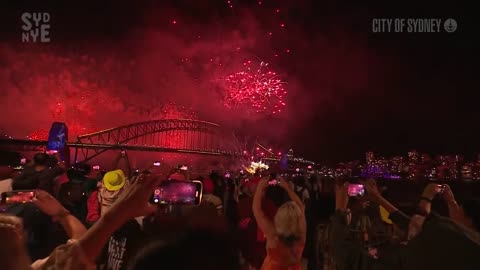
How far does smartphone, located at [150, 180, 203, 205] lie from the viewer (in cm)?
361

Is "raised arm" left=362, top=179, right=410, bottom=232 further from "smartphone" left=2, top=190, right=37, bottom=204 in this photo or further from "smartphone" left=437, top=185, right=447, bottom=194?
"smartphone" left=2, top=190, right=37, bottom=204

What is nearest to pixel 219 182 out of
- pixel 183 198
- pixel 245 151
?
pixel 183 198

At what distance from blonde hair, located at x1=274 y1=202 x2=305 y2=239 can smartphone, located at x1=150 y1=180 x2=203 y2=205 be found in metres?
0.75

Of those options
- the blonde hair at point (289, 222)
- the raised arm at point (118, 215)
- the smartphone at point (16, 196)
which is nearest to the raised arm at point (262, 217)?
the blonde hair at point (289, 222)

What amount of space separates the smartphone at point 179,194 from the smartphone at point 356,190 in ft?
5.25

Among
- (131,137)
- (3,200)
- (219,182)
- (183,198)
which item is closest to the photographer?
(3,200)

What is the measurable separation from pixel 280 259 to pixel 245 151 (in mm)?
53457

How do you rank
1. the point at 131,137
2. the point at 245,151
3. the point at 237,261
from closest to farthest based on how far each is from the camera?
the point at 237,261
the point at 245,151
the point at 131,137

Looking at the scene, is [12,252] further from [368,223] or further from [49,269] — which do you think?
[368,223]

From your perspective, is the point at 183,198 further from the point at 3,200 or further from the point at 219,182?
the point at 219,182

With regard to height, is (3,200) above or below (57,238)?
above

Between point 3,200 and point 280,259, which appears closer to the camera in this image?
point 3,200

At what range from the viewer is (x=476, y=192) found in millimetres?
7953

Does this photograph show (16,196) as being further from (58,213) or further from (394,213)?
(394,213)
